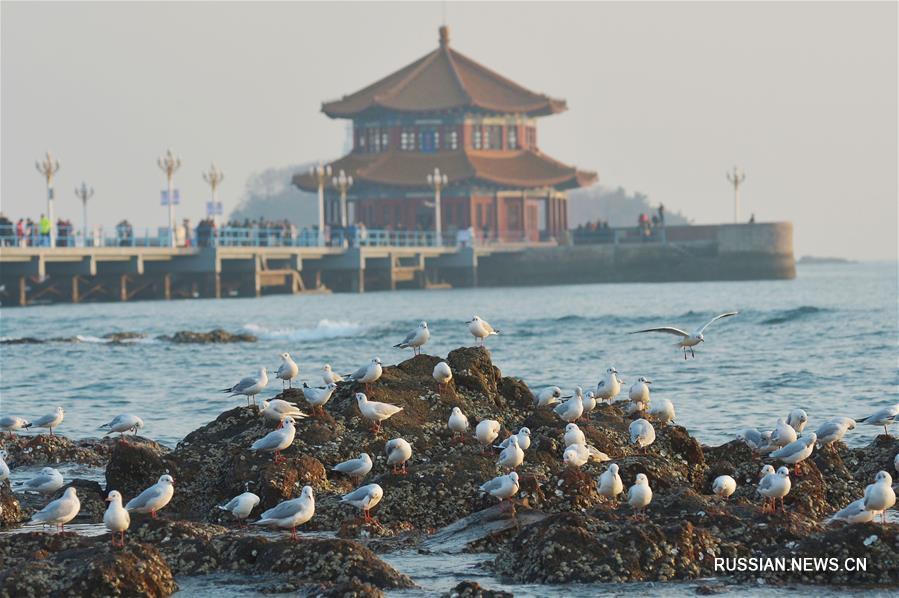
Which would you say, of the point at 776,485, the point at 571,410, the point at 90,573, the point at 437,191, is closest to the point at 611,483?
the point at 776,485

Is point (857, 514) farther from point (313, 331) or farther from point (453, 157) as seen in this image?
point (453, 157)

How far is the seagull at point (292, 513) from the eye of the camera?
12.0 metres

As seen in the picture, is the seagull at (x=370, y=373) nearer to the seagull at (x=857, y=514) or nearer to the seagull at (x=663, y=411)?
the seagull at (x=663, y=411)

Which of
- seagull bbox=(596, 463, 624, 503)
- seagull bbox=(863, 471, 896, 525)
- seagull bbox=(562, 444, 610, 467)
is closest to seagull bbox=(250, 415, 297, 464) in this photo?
seagull bbox=(562, 444, 610, 467)

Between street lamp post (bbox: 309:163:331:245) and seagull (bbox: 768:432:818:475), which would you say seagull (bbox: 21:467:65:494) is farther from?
street lamp post (bbox: 309:163:331:245)

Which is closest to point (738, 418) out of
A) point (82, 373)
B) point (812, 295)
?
point (82, 373)

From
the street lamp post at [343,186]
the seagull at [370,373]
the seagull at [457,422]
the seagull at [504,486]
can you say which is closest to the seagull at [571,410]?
the seagull at [457,422]

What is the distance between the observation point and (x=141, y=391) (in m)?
26.2

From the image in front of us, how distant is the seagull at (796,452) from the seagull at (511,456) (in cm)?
228

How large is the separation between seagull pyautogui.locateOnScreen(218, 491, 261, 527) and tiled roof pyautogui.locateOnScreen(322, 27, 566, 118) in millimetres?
71792

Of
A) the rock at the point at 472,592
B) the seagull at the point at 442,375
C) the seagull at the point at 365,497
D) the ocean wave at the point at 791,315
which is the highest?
the seagull at the point at 442,375

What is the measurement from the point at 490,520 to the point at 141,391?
1467 cm

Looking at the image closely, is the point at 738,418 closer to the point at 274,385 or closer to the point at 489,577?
the point at 274,385

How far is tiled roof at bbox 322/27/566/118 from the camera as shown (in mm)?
85000
